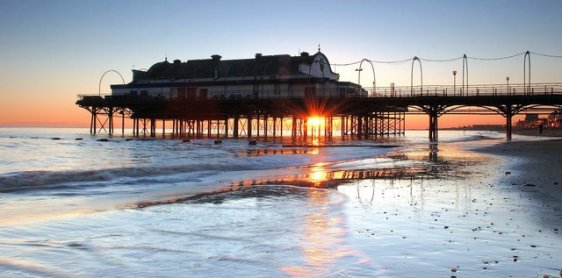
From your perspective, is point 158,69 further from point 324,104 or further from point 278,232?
point 278,232

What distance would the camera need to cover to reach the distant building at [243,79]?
58.5 m

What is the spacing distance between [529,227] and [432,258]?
2.53 m

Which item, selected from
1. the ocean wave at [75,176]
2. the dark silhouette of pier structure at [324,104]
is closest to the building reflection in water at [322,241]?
the ocean wave at [75,176]

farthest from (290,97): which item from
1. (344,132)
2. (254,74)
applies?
(344,132)

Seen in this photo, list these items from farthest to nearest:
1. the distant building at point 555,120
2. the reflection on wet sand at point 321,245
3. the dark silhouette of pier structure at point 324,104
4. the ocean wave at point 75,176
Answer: the distant building at point 555,120 → the dark silhouette of pier structure at point 324,104 → the ocean wave at point 75,176 → the reflection on wet sand at point 321,245

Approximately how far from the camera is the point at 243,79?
62.2 m

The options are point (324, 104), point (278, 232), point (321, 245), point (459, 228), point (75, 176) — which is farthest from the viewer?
point (324, 104)

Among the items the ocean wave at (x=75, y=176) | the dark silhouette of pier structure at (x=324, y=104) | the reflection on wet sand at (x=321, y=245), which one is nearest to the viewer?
the reflection on wet sand at (x=321, y=245)

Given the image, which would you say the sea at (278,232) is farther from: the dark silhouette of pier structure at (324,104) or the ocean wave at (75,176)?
the dark silhouette of pier structure at (324,104)

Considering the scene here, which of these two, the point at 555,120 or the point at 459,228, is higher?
the point at 555,120

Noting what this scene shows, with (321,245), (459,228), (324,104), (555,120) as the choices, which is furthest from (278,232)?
(555,120)

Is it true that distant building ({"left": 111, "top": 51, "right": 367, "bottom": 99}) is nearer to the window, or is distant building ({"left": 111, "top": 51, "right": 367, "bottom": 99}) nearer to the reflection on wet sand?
the window

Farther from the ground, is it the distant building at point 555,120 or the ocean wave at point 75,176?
the distant building at point 555,120

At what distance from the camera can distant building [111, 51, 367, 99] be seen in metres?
58.5
